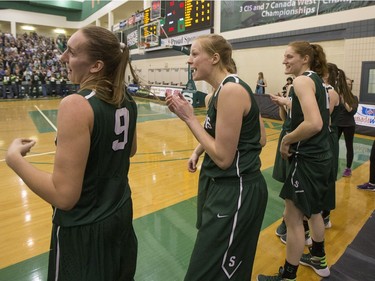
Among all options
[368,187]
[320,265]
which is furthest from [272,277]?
[368,187]

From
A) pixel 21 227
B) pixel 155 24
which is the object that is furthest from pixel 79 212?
pixel 155 24

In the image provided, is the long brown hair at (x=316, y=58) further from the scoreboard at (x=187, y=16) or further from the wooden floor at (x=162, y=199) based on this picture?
the scoreboard at (x=187, y=16)

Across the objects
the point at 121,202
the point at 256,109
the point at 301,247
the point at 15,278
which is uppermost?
the point at 256,109

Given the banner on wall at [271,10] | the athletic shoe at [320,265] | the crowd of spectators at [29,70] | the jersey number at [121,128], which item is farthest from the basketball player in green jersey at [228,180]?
the crowd of spectators at [29,70]

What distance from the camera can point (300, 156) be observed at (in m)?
2.08

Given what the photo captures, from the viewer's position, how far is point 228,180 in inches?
57.8

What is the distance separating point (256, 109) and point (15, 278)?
2.21 m

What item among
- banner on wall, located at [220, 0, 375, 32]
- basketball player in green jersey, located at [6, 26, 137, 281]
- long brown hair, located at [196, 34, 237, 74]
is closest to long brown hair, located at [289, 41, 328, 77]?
long brown hair, located at [196, 34, 237, 74]

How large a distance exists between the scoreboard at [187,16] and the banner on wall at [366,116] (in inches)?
307

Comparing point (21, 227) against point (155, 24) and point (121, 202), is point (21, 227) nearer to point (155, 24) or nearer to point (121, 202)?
point (121, 202)

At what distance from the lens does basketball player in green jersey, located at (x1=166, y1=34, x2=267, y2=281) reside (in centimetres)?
137

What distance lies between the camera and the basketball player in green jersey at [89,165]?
39.9 inches

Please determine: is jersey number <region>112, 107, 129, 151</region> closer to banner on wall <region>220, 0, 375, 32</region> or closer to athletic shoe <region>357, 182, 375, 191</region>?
athletic shoe <region>357, 182, 375, 191</region>

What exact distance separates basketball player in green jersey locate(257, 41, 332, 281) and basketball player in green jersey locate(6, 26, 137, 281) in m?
1.20
